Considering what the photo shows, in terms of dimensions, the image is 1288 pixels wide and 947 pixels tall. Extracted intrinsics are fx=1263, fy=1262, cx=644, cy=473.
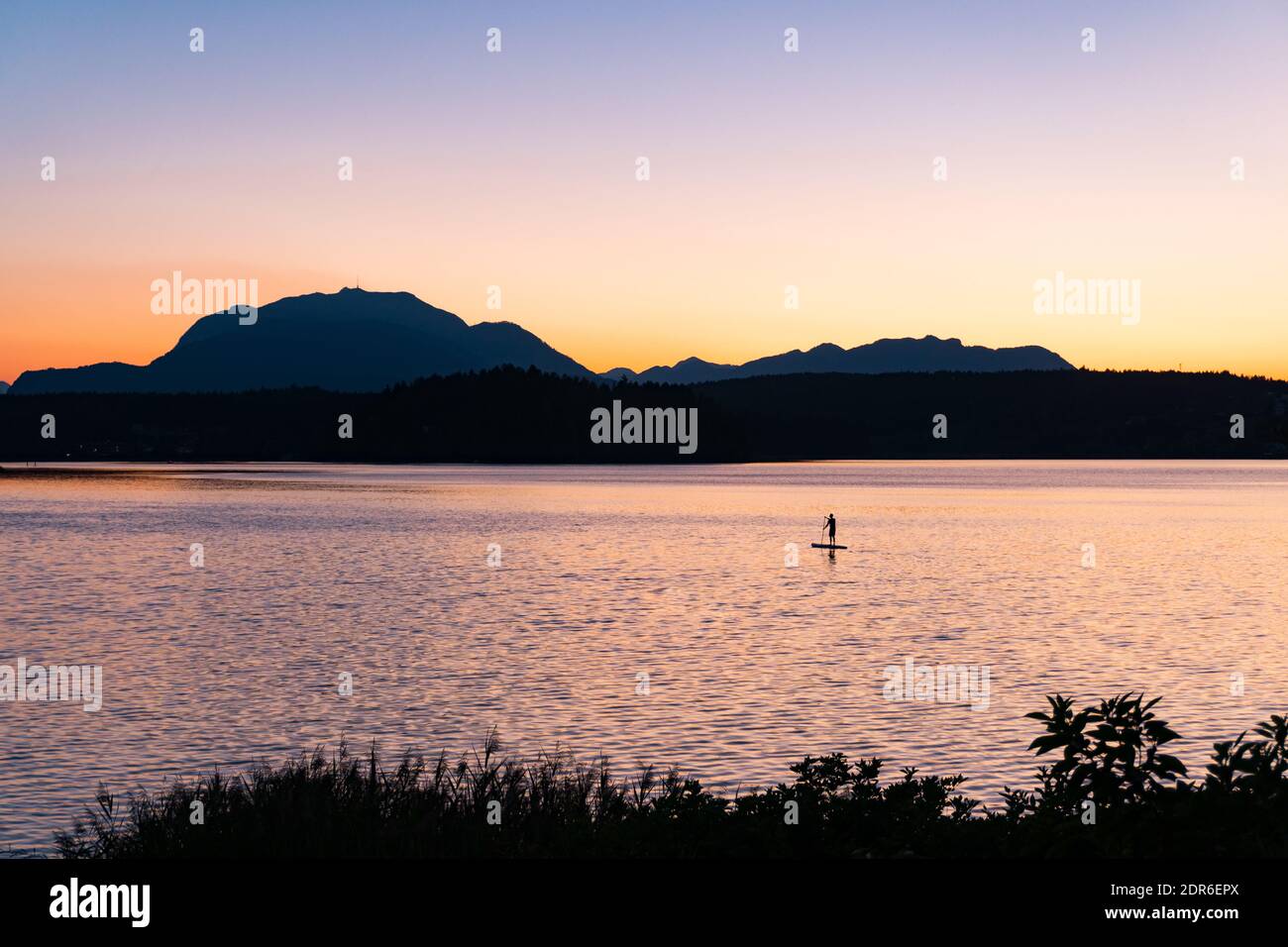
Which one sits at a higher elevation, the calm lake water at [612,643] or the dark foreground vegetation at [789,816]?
the dark foreground vegetation at [789,816]

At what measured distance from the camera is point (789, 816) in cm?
1494

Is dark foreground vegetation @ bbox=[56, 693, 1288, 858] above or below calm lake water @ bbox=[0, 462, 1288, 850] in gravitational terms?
A: above

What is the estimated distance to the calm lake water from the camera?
27.0m

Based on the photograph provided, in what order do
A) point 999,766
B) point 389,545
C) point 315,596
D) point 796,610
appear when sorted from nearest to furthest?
point 999,766, point 796,610, point 315,596, point 389,545

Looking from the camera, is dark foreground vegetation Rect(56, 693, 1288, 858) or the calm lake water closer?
dark foreground vegetation Rect(56, 693, 1288, 858)

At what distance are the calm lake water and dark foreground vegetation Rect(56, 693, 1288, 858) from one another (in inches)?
202

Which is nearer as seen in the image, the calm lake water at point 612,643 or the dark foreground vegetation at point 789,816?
the dark foreground vegetation at point 789,816

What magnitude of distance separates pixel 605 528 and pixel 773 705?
81105mm

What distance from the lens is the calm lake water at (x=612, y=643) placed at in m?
27.0

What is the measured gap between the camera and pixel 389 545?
304ft

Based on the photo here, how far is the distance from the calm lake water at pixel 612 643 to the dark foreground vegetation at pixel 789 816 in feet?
16.8

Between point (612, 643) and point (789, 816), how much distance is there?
28.7 metres
